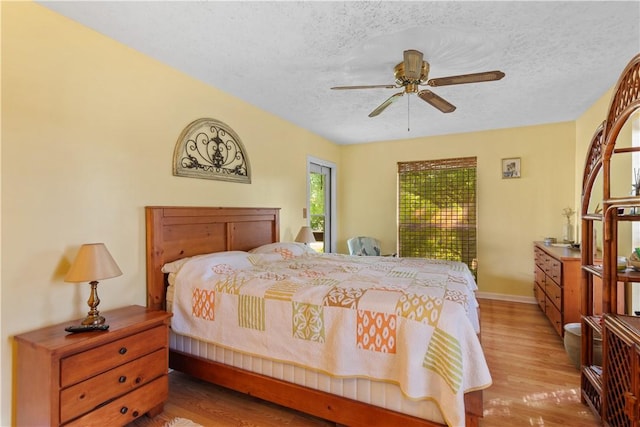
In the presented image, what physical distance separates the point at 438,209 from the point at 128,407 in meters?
4.53

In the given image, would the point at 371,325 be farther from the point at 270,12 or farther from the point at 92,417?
the point at 270,12

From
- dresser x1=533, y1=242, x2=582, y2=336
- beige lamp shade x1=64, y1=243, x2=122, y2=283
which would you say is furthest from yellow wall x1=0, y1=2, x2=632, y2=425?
dresser x1=533, y1=242, x2=582, y2=336

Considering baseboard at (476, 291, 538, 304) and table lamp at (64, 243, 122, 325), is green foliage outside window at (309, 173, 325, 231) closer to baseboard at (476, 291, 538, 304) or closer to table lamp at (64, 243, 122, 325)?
baseboard at (476, 291, 538, 304)

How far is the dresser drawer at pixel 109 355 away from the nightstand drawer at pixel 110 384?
0.03 metres

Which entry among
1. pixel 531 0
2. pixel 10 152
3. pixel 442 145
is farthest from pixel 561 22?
pixel 10 152

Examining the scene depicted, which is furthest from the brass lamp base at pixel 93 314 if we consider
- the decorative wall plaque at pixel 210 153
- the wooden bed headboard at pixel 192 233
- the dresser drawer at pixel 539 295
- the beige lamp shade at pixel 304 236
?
the dresser drawer at pixel 539 295

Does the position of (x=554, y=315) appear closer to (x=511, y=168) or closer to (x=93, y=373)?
(x=511, y=168)

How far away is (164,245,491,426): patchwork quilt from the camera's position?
159 cm

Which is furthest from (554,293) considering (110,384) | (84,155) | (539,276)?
(84,155)

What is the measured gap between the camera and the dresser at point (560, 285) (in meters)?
3.00

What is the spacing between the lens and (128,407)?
1.88 m

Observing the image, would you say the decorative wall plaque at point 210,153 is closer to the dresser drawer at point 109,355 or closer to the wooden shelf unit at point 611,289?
the dresser drawer at point 109,355

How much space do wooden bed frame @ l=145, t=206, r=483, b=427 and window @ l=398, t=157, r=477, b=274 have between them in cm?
238

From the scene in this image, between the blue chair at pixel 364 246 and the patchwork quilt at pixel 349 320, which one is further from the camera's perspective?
the blue chair at pixel 364 246
